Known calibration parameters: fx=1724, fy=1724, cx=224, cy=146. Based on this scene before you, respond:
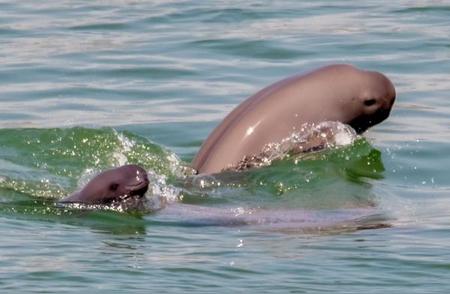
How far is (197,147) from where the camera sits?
542 inches

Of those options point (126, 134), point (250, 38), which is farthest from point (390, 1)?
point (126, 134)

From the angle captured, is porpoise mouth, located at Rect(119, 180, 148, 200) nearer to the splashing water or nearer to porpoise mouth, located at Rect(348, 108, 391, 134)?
the splashing water

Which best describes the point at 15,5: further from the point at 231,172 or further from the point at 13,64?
the point at 231,172

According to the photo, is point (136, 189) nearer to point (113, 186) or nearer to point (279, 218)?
point (113, 186)

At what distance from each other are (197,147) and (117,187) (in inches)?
126

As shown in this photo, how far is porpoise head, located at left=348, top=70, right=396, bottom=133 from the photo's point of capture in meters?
12.7

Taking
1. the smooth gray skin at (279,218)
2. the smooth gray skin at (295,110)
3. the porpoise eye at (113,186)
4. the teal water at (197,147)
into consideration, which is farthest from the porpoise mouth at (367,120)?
the porpoise eye at (113,186)

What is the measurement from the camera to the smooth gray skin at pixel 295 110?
12195mm

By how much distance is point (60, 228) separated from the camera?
10.2 metres

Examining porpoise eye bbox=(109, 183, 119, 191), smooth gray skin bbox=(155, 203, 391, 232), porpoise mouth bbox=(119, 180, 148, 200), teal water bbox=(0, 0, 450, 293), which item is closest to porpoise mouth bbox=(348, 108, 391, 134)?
teal water bbox=(0, 0, 450, 293)

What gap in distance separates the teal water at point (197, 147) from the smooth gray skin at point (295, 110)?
230 millimetres

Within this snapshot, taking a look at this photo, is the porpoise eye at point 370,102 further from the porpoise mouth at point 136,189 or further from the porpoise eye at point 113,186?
the porpoise eye at point 113,186

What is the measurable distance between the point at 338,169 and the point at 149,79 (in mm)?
4925

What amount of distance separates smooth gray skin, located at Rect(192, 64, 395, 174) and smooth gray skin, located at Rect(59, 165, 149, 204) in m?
1.43
